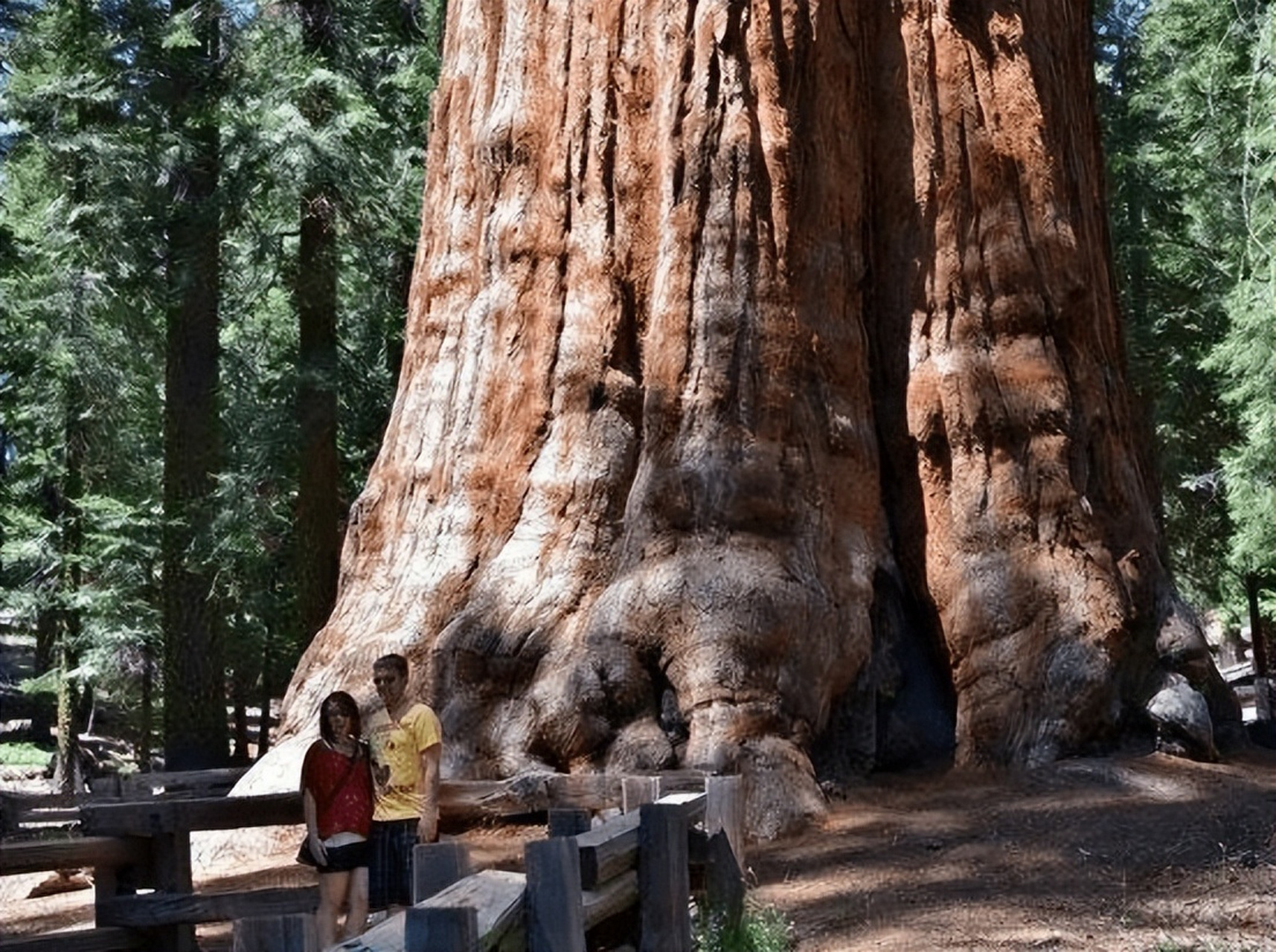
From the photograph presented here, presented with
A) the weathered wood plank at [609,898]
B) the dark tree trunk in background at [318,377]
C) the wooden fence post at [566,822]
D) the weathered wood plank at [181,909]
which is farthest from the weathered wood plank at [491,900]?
the dark tree trunk in background at [318,377]

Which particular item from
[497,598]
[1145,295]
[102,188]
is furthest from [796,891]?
[1145,295]

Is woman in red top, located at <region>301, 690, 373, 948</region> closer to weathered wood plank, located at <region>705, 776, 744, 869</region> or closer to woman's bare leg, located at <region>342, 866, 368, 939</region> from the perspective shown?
woman's bare leg, located at <region>342, 866, 368, 939</region>

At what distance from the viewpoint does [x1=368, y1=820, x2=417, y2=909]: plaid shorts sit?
8102 millimetres

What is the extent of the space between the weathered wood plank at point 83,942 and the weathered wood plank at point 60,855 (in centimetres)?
31

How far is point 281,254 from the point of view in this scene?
23.4 meters

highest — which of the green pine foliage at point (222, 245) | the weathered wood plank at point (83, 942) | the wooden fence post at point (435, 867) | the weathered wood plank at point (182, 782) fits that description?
the green pine foliage at point (222, 245)

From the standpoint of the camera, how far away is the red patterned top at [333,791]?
786 cm

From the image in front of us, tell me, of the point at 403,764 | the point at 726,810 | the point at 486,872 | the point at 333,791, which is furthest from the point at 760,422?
the point at 486,872

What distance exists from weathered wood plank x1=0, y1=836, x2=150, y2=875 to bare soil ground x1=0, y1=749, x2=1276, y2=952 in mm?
1371

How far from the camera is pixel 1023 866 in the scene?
974 centimetres

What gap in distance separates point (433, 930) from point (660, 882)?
2.95m

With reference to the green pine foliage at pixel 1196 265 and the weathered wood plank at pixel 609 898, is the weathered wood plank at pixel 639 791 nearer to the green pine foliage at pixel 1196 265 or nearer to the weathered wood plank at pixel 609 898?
the weathered wood plank at pixel 609 898

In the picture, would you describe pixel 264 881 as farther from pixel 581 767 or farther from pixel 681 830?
pixel 681 830

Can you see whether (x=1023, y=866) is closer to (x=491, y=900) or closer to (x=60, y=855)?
(x=60, y=855)
